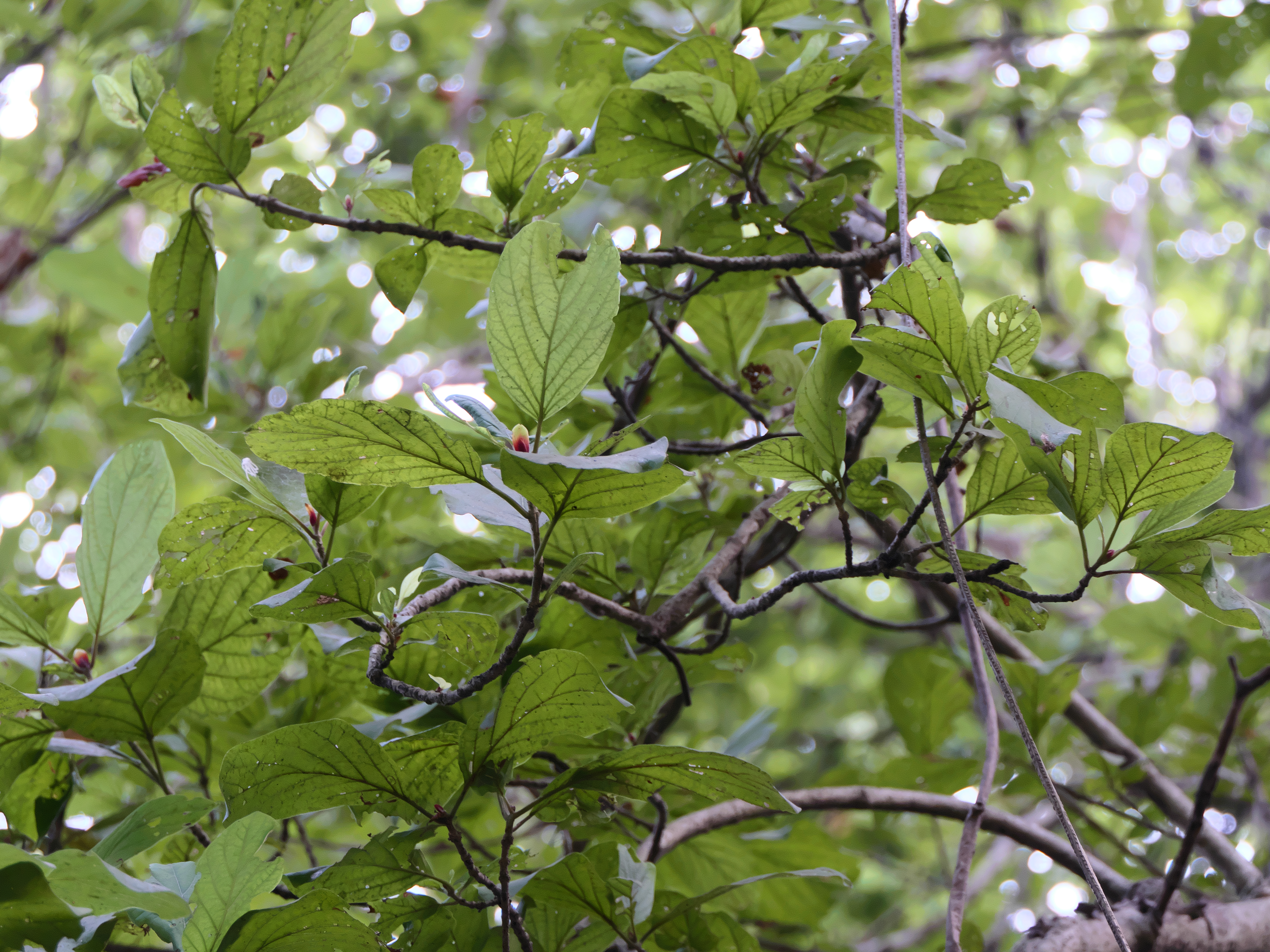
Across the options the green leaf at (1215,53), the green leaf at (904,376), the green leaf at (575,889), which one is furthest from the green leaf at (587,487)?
the green leaf at (1215,53)

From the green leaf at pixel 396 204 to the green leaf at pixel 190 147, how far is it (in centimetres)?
11

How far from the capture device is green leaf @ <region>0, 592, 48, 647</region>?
2.44 ft

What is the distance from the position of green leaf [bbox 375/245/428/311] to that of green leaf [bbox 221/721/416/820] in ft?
1.30

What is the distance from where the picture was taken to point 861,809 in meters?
0.97

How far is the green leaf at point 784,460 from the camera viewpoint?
650mm

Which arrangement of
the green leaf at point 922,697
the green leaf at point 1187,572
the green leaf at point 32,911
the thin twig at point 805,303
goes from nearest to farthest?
the green leaf at point 32,911
the green leaf at point 1187,572
the thin twig at point 805,303
the green leaf at point 922,697

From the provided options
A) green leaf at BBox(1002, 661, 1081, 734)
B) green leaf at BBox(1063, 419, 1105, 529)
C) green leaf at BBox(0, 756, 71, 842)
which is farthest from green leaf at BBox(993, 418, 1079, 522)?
green leaf at BBox(0, 756, 71, 842)

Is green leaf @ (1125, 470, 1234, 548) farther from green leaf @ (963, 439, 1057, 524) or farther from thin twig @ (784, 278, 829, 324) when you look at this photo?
thin twig @ (784, 278, 829, 324)

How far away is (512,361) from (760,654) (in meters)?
1.75

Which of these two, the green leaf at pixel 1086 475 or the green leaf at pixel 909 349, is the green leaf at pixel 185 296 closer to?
the green leaf at pixel 909 349

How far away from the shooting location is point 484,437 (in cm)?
61

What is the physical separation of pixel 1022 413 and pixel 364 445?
0.41 metres

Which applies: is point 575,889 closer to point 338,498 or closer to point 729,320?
point 338,498

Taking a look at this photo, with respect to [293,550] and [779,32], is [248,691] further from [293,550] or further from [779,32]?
[779,32]
